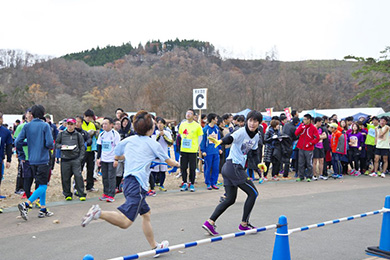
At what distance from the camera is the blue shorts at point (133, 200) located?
15.2 ft

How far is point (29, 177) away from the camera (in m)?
8.49

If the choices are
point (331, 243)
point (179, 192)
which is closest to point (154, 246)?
point (331, 243)

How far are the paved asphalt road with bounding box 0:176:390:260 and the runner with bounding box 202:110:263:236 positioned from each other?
14.9 inches

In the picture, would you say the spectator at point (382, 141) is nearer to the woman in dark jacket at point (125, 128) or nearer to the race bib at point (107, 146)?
the woman in dark jacket at point (125, 128)

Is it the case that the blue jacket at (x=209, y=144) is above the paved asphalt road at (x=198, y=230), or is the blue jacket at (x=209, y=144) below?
above

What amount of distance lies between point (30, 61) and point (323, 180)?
294 feet

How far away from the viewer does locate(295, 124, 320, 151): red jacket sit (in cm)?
1278

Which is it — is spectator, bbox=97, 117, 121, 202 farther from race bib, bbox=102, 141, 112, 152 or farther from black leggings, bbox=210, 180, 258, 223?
black leggings, bbox=210, 180, 258, 223

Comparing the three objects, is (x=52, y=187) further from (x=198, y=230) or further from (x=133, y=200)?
(x=133, y=200)

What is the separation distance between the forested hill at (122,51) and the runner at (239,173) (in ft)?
376

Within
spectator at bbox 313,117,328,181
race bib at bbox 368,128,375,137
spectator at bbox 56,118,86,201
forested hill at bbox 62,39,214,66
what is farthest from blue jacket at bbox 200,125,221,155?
forested hill at bbox 62,39,214,66

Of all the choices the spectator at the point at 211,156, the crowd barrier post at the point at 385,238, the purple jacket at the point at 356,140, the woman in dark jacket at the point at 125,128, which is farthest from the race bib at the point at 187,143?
the purple jacket at the point at 356,140

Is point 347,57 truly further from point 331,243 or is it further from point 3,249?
point 3,249

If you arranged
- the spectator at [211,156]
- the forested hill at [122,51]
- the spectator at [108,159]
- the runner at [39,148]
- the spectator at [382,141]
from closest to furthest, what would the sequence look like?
the runner at [39,148] < the spectator at [108,159] < the spectator at [211,156] < the spectator at [382,141] < the forested hill at [122,51]
